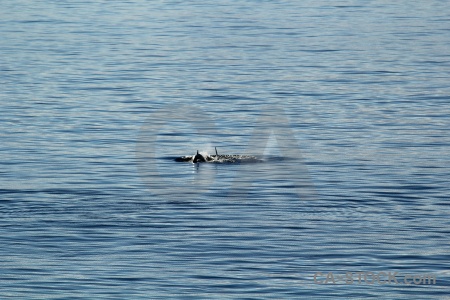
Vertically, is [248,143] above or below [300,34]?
above

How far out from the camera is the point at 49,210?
29312 mm

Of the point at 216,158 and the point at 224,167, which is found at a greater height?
the point at 224,167

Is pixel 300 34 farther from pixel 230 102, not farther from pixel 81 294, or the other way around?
pixel 81 294

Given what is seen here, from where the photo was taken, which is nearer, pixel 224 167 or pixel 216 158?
pixel 224 167

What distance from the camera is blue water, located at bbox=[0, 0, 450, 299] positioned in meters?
24.5

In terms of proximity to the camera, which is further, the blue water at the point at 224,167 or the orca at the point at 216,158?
the orca at the point at 216,158

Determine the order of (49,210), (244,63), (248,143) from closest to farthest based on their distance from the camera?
(49,210)
(248,143)
(244,63)

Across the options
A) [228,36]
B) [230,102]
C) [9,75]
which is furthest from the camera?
[228,36]

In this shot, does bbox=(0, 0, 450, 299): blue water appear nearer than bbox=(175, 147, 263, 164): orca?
Yes

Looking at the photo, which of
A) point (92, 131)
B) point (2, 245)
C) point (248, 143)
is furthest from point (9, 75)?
point (2, 245)

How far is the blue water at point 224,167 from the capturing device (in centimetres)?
2450

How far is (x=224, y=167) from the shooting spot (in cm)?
3553

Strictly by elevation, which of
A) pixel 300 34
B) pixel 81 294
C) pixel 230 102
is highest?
pixel 81 294

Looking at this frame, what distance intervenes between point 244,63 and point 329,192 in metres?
30.6
